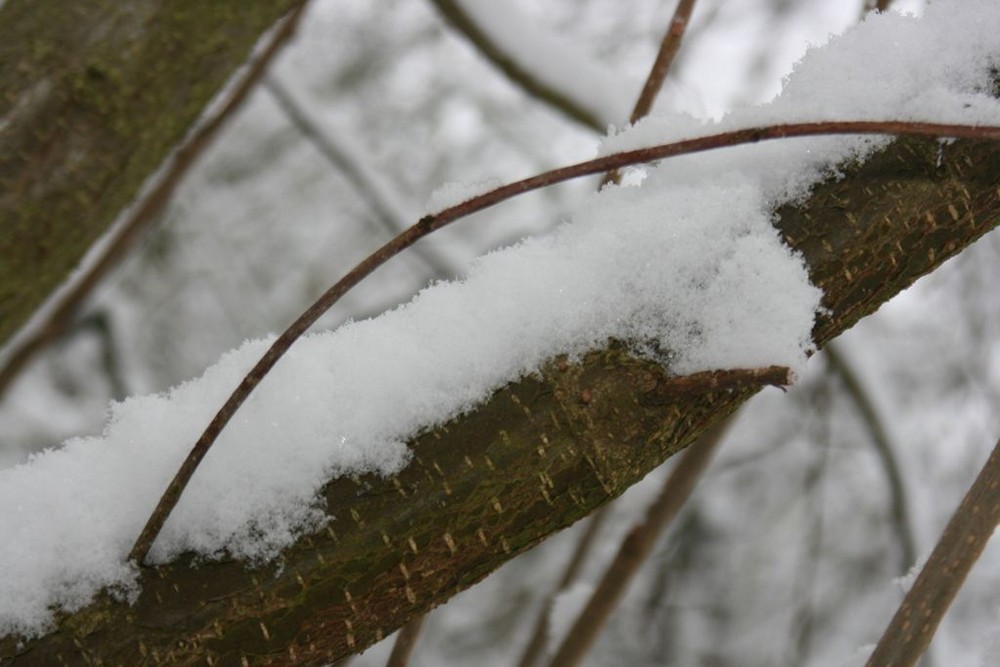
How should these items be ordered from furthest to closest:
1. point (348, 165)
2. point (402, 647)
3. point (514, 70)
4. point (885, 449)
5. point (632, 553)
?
point (348, 165) < point (885, 449) < point (514, 70) < point (632, 553) < point (402, 647)

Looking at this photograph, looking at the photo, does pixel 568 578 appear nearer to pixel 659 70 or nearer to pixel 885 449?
pixel 659 70

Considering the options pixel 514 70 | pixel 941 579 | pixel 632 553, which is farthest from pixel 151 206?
pixel 941 579

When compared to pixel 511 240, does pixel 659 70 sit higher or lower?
lower

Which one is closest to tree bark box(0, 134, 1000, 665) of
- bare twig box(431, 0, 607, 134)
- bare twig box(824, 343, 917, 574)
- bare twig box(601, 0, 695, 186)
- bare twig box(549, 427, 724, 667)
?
bare twig box(601, 0, 695, 186)

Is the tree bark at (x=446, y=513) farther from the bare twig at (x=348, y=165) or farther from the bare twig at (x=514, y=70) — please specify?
the bare twig at (x=348, y=165)

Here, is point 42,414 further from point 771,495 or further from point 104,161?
point 771,495

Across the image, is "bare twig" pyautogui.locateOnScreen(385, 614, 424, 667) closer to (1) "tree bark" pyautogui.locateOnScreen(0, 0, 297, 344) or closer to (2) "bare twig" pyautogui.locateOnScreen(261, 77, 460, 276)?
(1) "tree bark" pyautogui.locateOnScreen(0, 0, 297, 344)
